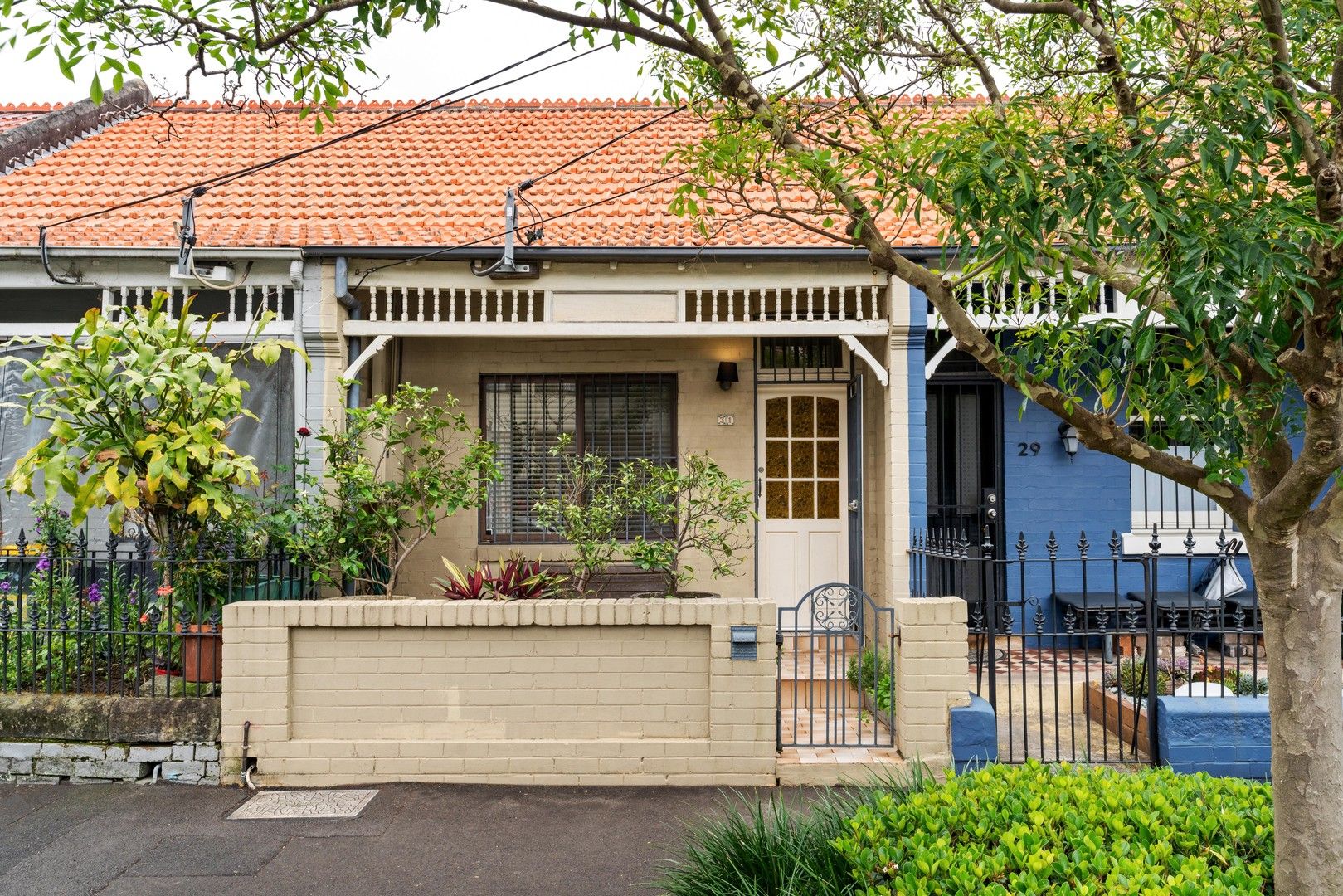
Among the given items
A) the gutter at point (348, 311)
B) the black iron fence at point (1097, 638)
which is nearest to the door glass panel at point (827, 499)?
the black iron fence at point (1097, 638)

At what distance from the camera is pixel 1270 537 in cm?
312

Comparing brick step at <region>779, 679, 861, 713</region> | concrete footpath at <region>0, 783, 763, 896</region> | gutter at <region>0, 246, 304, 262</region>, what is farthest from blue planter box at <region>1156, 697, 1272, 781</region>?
gutter at <region>0, 246, 304, 262</region>

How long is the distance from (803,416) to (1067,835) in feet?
21.5

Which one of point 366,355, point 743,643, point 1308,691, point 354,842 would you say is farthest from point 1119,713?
point 366,355

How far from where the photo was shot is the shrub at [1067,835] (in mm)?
3047

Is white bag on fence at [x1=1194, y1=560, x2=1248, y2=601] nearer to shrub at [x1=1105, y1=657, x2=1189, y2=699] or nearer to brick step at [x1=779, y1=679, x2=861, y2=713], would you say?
shrub at [x1=1105, y1=657, x2=1189, y2=699]

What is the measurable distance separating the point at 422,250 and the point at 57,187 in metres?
4.24

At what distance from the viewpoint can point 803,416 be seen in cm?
970

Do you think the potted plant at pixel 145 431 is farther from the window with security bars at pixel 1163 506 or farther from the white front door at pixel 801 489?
the window with security bars at pixel 1163 506

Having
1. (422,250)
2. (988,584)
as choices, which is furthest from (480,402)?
(988,584)

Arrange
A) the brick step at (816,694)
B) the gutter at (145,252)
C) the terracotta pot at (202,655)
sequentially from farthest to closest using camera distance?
the gutter at (145,252) → the brick step at (816,694) → the terracotta pot at (202,655)

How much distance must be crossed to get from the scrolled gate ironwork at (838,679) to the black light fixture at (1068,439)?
2.60 meters

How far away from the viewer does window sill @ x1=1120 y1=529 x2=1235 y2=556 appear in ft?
31.4

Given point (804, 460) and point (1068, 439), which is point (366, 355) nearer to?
point (804, 460)
